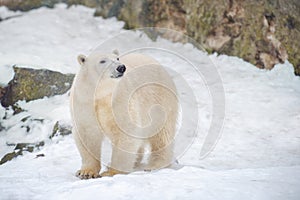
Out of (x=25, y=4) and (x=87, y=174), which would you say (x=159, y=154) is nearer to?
(x=87, y=174)

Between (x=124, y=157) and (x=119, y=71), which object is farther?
(x=124, y=157)

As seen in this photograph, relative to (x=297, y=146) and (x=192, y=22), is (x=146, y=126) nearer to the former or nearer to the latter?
(x=297, y=146)

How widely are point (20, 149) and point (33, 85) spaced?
4.12 ft

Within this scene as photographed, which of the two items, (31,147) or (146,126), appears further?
(31,147)

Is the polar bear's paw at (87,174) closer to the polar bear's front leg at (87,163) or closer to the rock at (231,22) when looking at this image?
the polar bear's front leg at (87,163)

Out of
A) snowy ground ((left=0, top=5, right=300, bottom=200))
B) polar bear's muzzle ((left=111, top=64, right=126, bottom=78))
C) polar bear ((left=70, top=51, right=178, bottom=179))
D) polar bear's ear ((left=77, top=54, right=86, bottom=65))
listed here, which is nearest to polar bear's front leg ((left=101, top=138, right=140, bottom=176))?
polar bear ((left=70, top=51, right=178, bottom=179))

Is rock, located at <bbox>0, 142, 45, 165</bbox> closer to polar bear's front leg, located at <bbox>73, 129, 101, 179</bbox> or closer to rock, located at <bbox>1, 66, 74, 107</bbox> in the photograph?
rock, located at <bbox>1, 66, 74, 107</bbox>

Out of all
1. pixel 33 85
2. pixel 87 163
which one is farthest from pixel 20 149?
pixel 87 163

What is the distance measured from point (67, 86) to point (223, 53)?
2.60 metres

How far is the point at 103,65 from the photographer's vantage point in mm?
4016

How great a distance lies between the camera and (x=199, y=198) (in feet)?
8.83

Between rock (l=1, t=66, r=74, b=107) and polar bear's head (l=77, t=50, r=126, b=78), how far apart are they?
2150 millimetres

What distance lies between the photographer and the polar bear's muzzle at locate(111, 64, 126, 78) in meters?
3.83

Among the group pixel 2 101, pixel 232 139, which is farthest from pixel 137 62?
pixel 2 101
